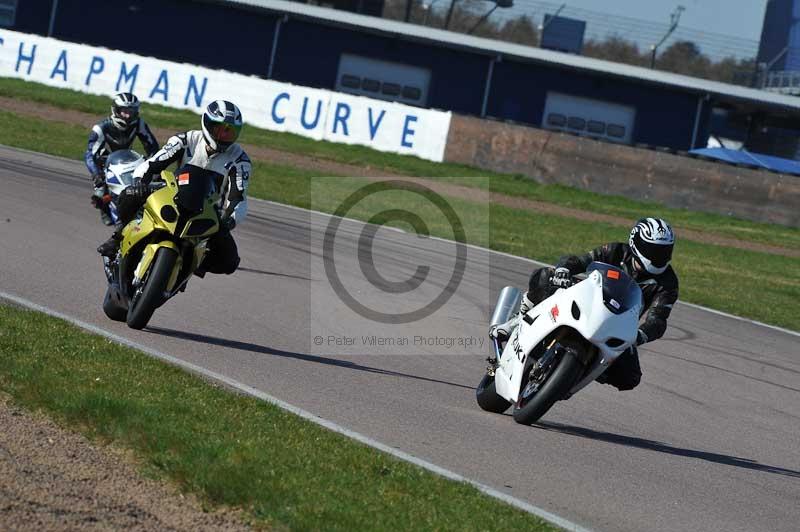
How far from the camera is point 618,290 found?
7.60m

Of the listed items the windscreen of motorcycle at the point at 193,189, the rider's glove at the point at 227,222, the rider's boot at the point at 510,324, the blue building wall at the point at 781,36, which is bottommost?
the rider's boot at the point at 510,324

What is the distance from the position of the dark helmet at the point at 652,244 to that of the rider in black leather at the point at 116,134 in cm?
575

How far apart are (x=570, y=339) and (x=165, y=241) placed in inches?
120

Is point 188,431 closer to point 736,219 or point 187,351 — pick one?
point 187,351

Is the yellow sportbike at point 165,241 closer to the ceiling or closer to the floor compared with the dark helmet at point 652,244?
closer to the floor

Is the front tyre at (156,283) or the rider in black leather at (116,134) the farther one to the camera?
the rider in black leather at (116,134)

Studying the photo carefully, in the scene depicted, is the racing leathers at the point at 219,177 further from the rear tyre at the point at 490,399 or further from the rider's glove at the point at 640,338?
the rider's glove at the point at 640,338

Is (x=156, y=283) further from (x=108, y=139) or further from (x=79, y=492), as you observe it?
(x=108, y=139)

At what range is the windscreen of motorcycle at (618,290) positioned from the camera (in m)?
7.53

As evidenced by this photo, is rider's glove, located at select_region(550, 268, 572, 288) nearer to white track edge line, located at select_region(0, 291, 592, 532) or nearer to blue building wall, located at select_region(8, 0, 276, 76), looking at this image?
white track edge line, located at select_region(0, 291, 592, 532)

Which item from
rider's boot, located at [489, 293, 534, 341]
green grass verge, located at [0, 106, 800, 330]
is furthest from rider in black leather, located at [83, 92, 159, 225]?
green grass verge, located at [0, 106, 800, 330]

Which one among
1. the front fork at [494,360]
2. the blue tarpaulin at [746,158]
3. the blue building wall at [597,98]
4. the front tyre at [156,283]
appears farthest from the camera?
the blue building wall at [597,98]

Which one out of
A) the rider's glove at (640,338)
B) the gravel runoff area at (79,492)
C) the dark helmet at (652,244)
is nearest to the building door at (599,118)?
the dark helmet at (652,244)

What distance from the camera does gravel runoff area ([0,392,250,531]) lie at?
16.1ft
